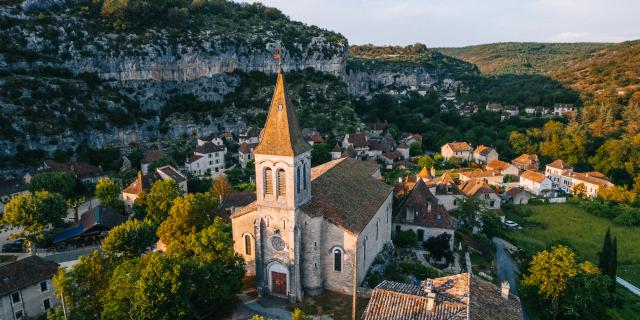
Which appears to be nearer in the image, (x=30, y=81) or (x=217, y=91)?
(x=30, y=81)

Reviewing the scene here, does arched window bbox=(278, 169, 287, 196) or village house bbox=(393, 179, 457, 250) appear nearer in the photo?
arched window bbox=(278, 169, 287, 196)

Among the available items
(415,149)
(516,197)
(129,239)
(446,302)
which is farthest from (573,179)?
(129,239)

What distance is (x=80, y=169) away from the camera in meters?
73.2

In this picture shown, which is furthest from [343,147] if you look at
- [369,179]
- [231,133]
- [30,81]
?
[30,81]

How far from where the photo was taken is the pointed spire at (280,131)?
29.6 meters

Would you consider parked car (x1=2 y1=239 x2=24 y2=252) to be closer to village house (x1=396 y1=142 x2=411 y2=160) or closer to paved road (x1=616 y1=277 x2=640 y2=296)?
paved road (x1=616 y1=277 x2=640 y2=296)

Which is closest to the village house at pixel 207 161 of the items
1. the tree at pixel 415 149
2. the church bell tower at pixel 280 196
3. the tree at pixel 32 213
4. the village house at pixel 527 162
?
the tree at pixel 32 213

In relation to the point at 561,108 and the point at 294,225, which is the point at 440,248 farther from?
the point at 561,108

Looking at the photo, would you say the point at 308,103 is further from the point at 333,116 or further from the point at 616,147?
the point at 616,147

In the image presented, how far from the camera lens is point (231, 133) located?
10750cm

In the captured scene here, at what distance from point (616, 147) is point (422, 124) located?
5185 cm

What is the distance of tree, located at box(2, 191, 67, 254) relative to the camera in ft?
147

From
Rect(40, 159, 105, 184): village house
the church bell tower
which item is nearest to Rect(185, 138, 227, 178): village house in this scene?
Rect(40, 159, 105, 184): village house

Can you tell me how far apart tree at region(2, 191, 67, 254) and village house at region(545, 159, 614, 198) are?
89.4 m
